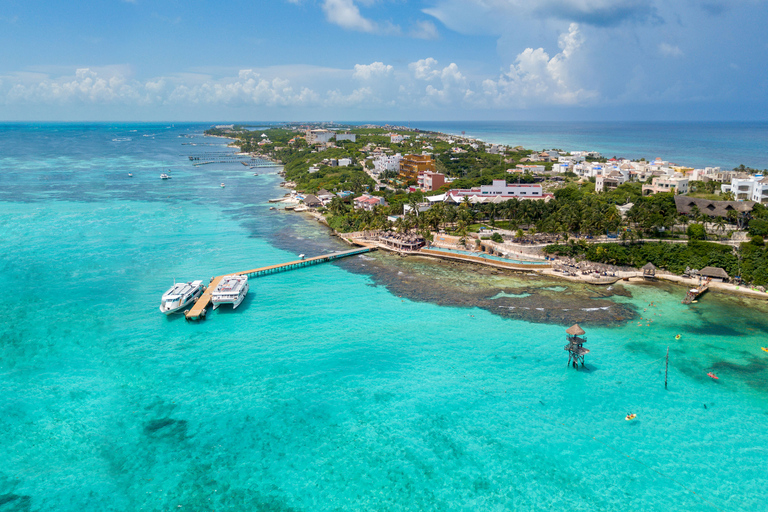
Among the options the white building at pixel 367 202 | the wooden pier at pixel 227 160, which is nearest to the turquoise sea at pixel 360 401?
the white building at pixel 367 202

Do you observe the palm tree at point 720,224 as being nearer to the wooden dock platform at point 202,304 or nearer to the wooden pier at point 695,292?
the wooden pier at point 695,292

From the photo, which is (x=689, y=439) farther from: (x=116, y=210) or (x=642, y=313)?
(x=116, y=210)

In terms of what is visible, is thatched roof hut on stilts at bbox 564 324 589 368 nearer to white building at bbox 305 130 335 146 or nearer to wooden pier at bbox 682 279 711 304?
wooden pier at bbox 682 279 711 304

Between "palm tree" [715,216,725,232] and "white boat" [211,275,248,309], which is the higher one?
"palm tree" [715,216,725,232]

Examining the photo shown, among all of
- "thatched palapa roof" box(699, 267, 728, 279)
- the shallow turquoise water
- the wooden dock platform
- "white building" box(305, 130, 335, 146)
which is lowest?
the wooden dock platform

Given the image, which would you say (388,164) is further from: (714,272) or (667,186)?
(714,272)

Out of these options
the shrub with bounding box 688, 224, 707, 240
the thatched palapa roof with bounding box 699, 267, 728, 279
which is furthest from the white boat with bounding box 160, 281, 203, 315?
the shrub with bounding box 688, 224, 707, 240
